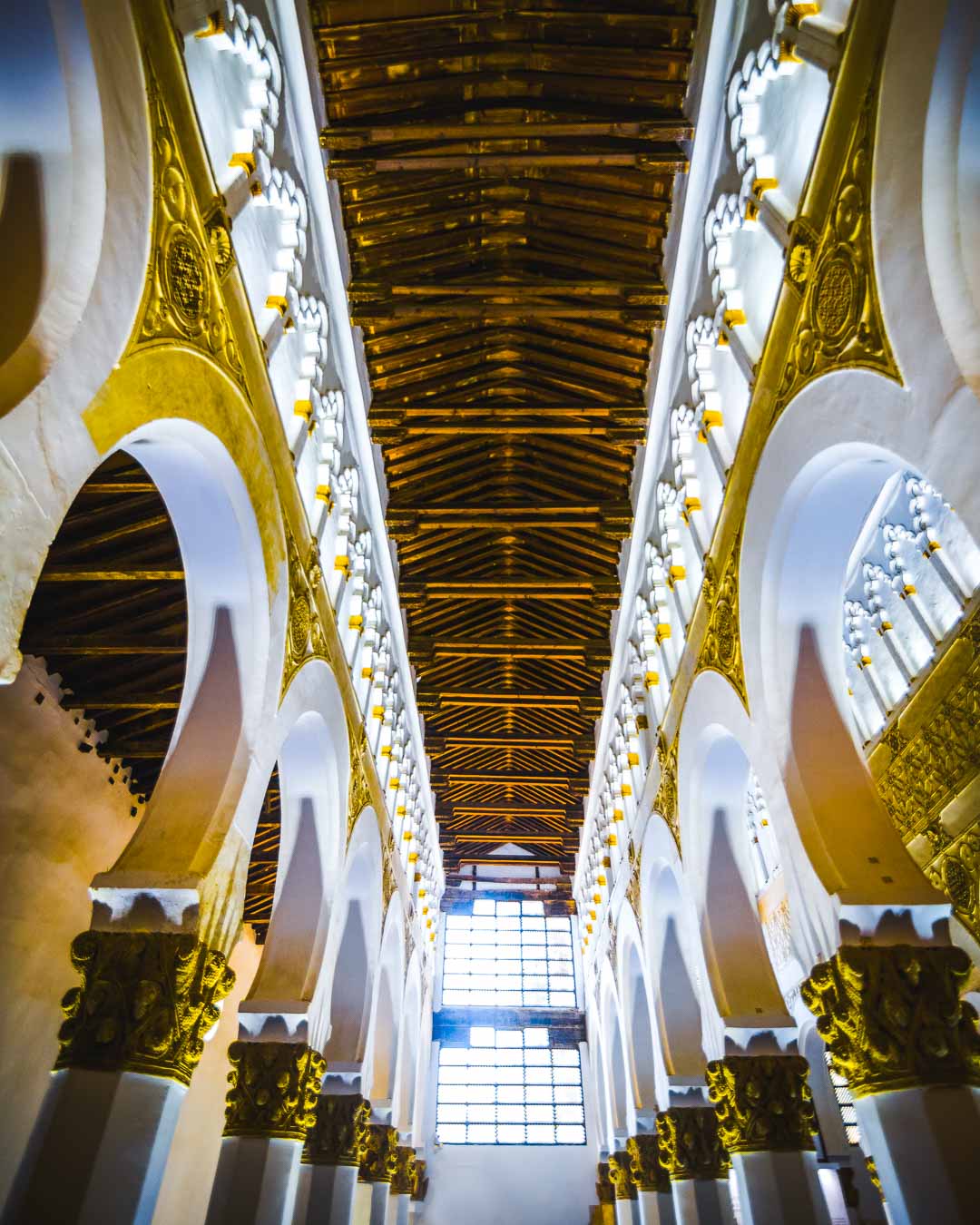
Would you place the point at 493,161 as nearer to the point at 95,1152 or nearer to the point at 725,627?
the point at 725,627

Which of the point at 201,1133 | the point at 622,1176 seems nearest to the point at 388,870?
the point at 201,1133

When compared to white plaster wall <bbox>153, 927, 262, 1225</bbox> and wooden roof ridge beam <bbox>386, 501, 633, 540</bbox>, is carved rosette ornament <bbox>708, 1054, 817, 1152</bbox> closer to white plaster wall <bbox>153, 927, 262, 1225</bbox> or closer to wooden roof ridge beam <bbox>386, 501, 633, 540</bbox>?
wooden roof ridge beam <bbox>386, 501, 633, 540</bbox>

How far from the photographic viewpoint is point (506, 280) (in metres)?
8.11

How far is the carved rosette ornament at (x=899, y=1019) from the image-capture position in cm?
419

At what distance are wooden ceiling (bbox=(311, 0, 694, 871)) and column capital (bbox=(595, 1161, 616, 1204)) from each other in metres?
9.43

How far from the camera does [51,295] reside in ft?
10.9

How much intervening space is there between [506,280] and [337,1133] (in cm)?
867

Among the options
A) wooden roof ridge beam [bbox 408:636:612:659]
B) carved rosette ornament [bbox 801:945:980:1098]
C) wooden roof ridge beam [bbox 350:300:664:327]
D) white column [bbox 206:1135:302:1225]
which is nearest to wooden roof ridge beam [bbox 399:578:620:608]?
wooden roof ridge beam [bbox 408:636:612:659]

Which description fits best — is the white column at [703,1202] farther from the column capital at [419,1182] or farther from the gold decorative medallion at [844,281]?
the column capital at [419,1182]

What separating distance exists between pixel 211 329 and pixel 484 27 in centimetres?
377

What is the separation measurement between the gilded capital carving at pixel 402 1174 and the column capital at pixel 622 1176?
3.28 metres

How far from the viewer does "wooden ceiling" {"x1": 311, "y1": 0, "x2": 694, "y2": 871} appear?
6.67 meters

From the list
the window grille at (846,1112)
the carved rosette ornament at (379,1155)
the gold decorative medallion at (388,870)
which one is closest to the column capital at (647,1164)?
the window grille at (846,1112)

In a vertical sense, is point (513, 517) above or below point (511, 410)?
above
